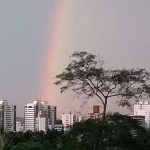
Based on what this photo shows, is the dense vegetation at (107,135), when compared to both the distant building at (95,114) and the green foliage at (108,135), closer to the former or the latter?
the green foliage at (108,135)

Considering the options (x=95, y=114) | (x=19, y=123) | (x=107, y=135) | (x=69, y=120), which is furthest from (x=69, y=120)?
(x=19, y=123)

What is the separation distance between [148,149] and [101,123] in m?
0.82

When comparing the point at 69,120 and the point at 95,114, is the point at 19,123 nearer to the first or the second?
the point at 69,120

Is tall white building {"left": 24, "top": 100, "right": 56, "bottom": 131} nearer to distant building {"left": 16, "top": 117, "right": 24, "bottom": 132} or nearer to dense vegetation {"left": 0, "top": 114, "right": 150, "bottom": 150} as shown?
distant building {"left": 16, "top": 117, "right": 24, "bottom": 132}

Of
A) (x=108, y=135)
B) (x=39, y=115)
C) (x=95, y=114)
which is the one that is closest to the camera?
(x=108, y=135)

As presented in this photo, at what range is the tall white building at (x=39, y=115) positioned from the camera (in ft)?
97.7

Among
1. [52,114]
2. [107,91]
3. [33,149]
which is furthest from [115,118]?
[52,114]

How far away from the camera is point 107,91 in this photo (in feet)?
56.0

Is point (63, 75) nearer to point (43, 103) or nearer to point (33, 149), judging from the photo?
point (33, 149)

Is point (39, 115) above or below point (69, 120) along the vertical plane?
above

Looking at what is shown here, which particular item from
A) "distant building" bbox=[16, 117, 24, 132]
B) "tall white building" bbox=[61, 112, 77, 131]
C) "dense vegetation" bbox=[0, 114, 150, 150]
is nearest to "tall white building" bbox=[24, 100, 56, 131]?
"distant building" bbox=[16, 117, 24, 132]

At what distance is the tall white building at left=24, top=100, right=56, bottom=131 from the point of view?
2978cm

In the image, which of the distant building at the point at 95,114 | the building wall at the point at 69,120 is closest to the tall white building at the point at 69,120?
the building wall at the point at 69,120

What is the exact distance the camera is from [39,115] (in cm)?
3131
